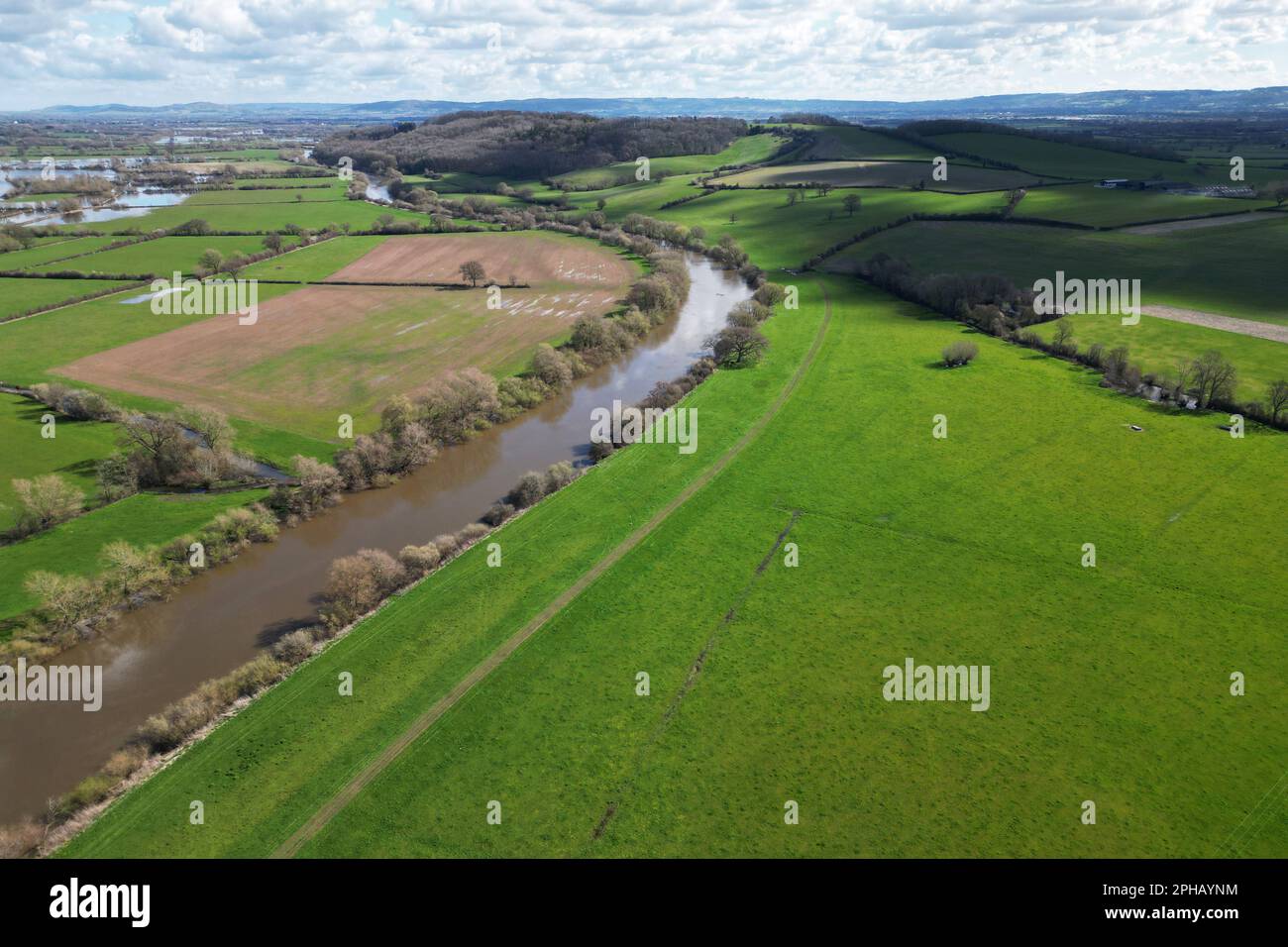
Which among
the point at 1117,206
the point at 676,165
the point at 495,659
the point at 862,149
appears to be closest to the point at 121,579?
the point at 495,659

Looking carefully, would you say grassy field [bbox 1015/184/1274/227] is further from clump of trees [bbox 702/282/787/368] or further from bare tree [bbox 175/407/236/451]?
bare tree [bbox 175/407/236/451]

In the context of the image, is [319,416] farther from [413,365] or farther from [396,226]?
[396,226]

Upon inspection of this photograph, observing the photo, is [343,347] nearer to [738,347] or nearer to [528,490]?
[528,490]

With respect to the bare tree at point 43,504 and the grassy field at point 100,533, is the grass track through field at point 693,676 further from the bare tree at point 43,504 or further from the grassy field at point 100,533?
the bare tree at point 43,504

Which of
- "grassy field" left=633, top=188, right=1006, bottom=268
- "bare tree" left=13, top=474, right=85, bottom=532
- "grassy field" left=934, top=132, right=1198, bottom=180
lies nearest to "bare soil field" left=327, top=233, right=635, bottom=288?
"grassy field" left=633, top=188, right=1006, bottom=268

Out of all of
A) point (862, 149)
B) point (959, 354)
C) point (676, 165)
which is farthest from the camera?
point (676, 165)
